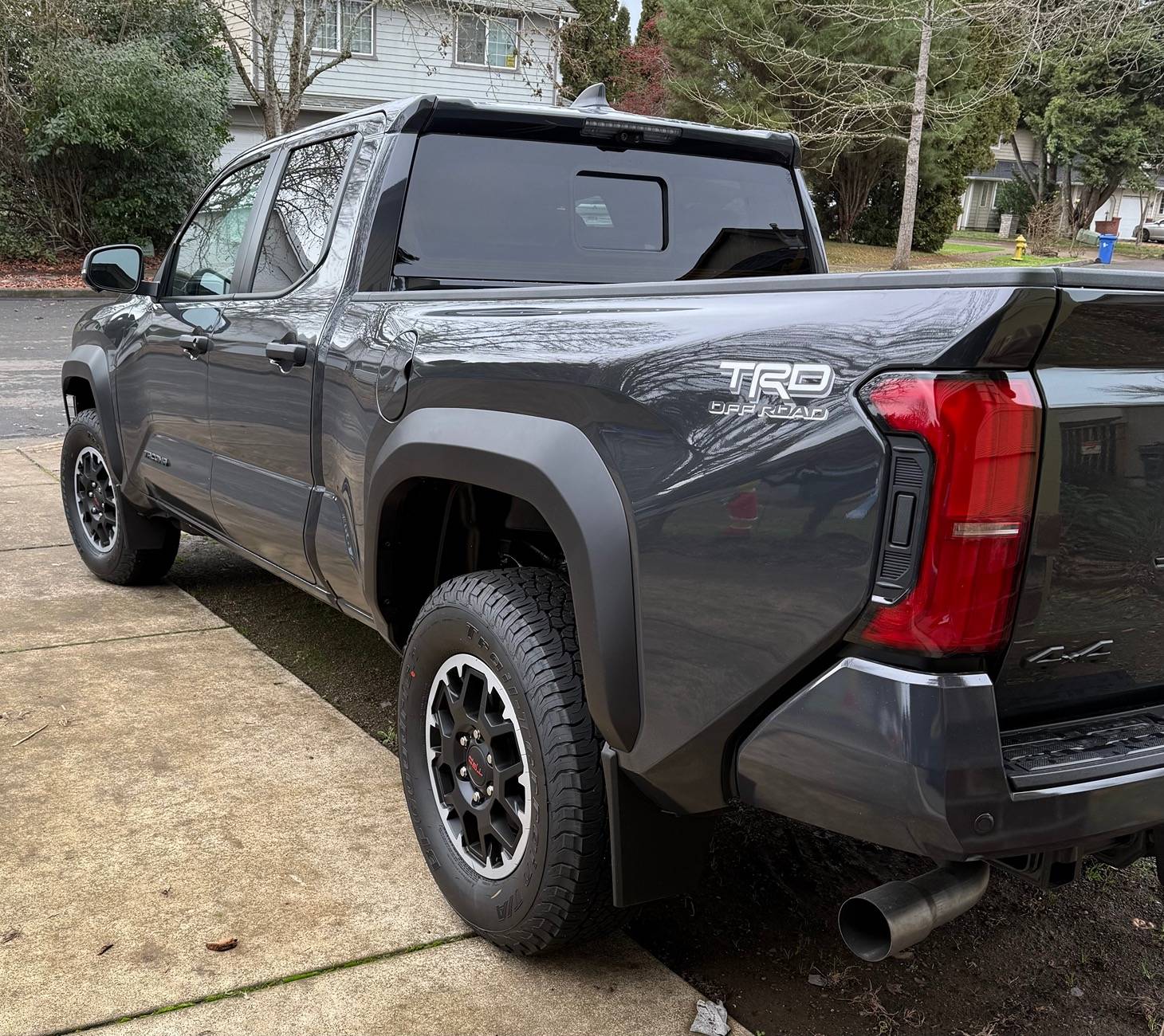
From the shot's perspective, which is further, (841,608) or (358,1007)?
(358,1007)

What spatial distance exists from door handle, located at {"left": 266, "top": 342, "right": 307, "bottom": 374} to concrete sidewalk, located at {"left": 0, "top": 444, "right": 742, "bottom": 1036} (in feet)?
4.04

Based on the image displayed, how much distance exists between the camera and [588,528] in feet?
7.45

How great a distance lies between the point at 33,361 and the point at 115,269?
9.46 metres

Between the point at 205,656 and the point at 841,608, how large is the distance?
133 inches

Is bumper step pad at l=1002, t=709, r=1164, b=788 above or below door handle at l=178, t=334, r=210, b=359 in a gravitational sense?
below

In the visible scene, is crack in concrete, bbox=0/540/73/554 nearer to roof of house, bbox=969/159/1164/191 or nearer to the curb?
the curb

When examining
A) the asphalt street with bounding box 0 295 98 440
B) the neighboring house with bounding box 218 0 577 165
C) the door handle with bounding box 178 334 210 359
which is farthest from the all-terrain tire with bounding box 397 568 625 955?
the neighboring house with bounding box 218 0 577 165

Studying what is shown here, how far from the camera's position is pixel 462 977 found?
2650mm

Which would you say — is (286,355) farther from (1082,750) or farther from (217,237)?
(1082,750)

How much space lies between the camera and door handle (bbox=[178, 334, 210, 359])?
4.16 meters

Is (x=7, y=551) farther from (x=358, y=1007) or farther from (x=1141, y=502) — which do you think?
(x=1141, y=502)

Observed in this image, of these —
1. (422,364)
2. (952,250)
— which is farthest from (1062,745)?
(952,250)

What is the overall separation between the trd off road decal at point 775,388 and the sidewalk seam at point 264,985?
4.93ft

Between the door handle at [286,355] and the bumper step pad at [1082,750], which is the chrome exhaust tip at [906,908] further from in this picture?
the door handle at [286,355]
